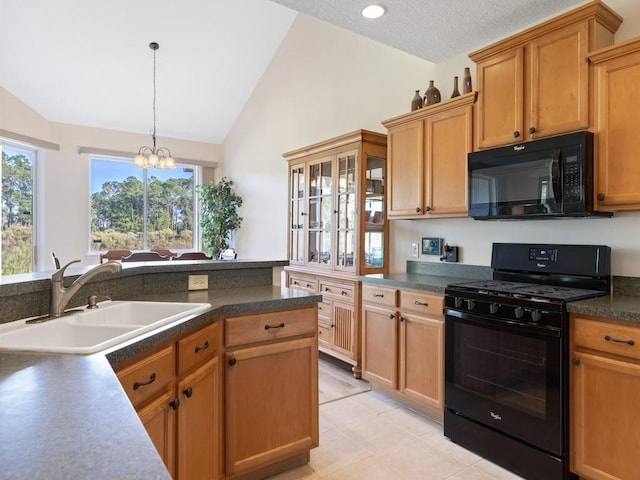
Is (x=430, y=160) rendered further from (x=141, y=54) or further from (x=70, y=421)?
(x=141, y=54)

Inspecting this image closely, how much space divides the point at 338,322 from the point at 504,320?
1734 millimetres

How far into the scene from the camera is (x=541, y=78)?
7.35ft

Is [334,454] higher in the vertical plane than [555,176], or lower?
lower

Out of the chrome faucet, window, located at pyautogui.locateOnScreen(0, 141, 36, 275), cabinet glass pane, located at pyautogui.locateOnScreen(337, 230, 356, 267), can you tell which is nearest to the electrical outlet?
the chrome faucet

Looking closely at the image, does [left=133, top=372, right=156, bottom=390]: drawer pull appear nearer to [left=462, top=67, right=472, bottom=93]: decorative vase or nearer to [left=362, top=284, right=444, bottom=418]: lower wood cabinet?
[left=362, top=284, right=444, bottom=418]: lower wood cabinet

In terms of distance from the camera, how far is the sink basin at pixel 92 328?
1.21 meters

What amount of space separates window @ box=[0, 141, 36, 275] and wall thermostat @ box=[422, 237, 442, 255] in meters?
5.17

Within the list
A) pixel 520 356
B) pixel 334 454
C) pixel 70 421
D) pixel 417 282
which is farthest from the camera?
pixel 417 282

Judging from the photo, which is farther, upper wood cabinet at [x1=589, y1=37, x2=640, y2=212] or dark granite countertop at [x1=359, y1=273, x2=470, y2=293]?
dark granite countertop at [x1=359, y1=273, x2=470, y2=293]

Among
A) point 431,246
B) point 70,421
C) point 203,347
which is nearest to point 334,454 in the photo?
point 203,347

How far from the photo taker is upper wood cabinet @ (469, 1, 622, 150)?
2.08 meters

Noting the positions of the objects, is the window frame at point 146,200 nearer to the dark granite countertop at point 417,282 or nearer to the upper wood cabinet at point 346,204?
the upper wood cabinet at point 346,204

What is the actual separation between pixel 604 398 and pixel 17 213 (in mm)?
6443

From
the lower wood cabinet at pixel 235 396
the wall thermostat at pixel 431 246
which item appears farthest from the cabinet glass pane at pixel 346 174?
the lower wood cabinet at pixel 235 396
